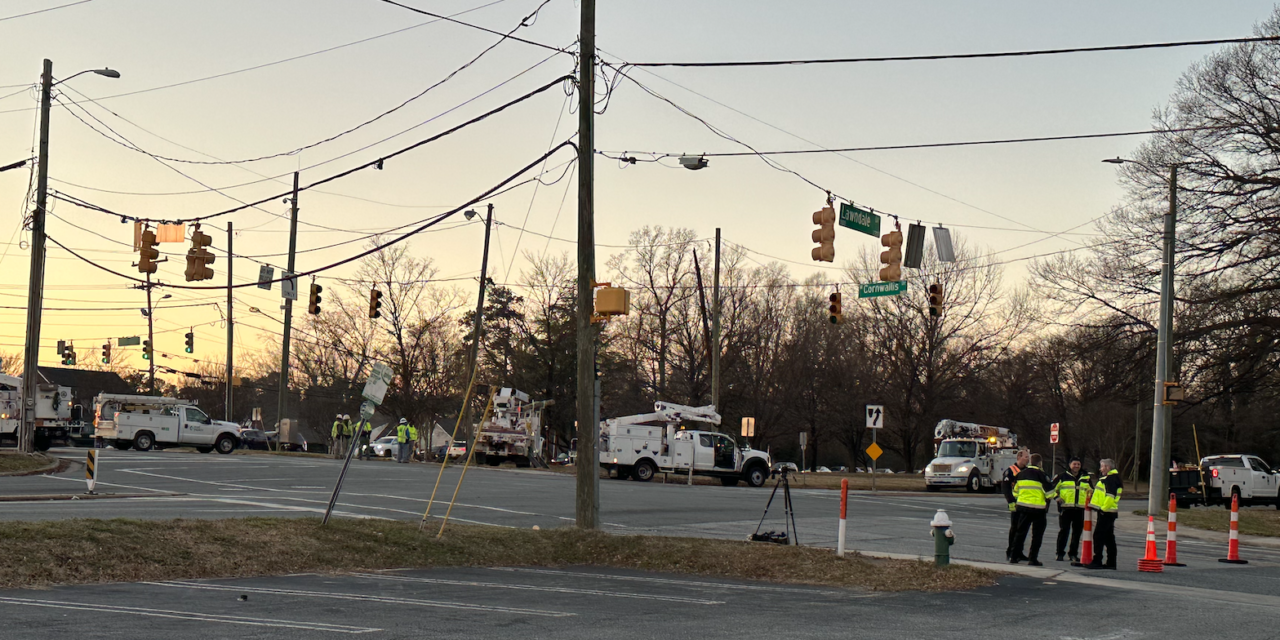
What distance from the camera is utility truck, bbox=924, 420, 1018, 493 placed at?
4225cm

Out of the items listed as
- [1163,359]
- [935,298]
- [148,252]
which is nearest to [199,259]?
[148,252]

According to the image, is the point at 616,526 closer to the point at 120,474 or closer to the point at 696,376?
the point at 120,474

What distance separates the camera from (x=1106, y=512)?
56.7 ft

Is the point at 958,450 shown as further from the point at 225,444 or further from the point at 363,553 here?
the point at 363,553

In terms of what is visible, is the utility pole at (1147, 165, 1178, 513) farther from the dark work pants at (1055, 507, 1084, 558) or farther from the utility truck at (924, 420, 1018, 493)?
the utility truck at (924, 420, 1018, 493)

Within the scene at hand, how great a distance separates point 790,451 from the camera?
89.7 meters

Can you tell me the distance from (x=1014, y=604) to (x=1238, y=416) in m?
50.7

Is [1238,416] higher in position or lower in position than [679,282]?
lower

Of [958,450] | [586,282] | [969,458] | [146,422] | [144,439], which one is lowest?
[144,439]

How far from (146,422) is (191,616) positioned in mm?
38651

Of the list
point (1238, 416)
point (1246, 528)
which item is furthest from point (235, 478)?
point (1238, 416)

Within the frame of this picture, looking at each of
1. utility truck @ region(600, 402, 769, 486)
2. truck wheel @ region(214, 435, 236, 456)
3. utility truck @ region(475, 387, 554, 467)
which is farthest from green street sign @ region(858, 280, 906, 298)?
truck wheel @ region(214, 435, 236, 456)

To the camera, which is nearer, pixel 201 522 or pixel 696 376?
pixel 201 522

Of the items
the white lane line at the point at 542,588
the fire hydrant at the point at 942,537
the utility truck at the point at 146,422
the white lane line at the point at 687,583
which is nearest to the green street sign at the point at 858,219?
the fire hydrant at the point at 942,537
